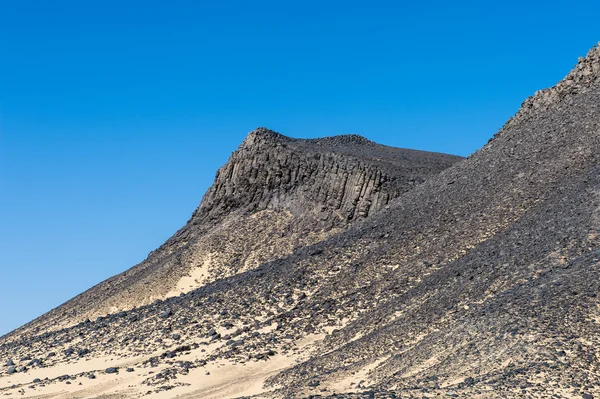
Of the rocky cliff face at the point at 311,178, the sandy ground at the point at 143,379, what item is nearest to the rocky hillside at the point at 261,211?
the rocky cliff face at the point at 311,178

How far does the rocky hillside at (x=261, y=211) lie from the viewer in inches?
1957

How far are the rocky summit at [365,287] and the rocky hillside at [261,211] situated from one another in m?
0.12

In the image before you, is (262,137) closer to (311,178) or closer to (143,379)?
(311,178)

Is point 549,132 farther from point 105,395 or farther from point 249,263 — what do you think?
point 105,395

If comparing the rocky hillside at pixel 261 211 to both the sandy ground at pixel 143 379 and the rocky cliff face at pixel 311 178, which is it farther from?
the sandy ground at pixel 143 379

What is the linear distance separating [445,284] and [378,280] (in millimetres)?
4756

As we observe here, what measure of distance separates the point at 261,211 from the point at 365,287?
59.7ft

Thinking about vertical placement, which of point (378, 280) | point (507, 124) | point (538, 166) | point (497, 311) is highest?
point (507, 124)

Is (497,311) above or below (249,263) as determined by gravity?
below

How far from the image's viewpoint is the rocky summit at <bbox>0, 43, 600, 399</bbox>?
83.1 feet

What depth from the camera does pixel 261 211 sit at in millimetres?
55062

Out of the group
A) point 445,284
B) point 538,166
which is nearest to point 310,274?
point 445,284

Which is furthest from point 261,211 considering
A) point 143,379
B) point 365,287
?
point 143,379

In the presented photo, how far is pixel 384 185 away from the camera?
52.7m
